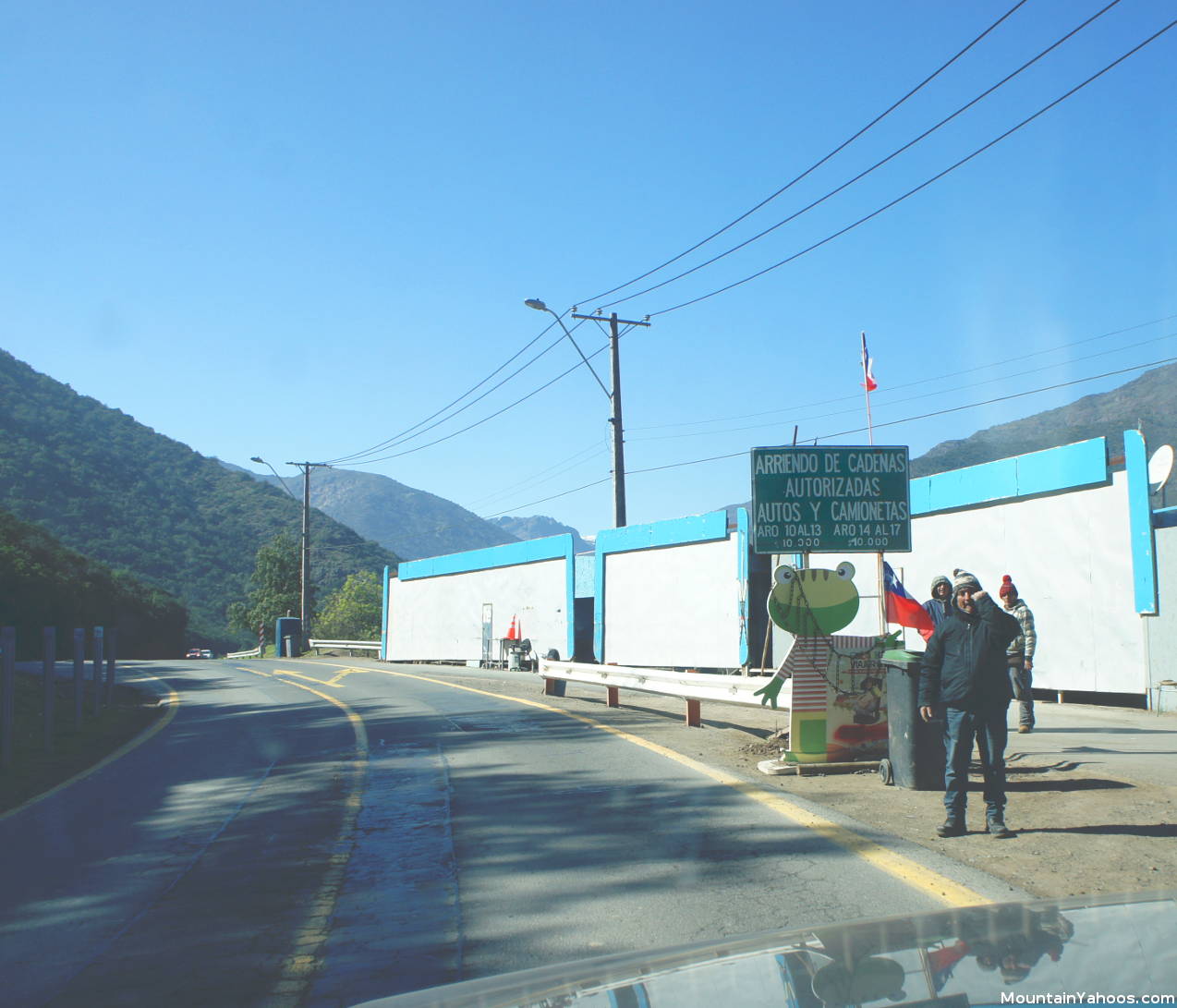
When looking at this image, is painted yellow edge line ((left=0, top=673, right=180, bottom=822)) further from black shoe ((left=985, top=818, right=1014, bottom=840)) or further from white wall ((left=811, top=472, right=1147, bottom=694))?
white wall ((left=811, top=472, right=1147, bottom=694))

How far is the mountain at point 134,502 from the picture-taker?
273ft

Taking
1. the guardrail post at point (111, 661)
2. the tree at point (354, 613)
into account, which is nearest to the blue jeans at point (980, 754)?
the guardrail post at point (111, 661)

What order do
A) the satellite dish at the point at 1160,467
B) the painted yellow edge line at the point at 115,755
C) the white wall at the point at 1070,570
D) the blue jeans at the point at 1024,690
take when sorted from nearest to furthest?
the painted yellow edge line at the point at 115,755
the blue jeans at the point at 1024,690
the white wall at the point at 1070,570
the satellite dish at the point at 1160,467

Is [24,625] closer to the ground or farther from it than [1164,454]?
closer to the ground

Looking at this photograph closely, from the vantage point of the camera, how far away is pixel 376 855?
268 inches

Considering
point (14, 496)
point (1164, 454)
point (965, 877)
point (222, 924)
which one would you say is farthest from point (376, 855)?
point (14, 496)

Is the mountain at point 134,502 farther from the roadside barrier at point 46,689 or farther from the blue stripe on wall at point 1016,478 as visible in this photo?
the blue stripe on wall at point 1016,478

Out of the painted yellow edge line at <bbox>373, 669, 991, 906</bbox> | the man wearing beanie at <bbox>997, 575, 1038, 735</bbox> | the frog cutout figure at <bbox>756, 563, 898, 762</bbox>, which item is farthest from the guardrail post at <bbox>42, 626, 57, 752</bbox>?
the man wearing beanie at <bbox>997, 575, 1038, 735</bbox>

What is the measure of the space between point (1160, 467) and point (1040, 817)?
11.2 metres

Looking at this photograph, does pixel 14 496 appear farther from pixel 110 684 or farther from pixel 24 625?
pixel 110 684

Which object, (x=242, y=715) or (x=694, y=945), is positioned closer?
(x=694, y=945)

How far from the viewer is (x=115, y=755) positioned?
1259 cm

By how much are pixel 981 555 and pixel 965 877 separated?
14.1 m

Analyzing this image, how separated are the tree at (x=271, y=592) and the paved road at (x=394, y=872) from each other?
77.5 metres
